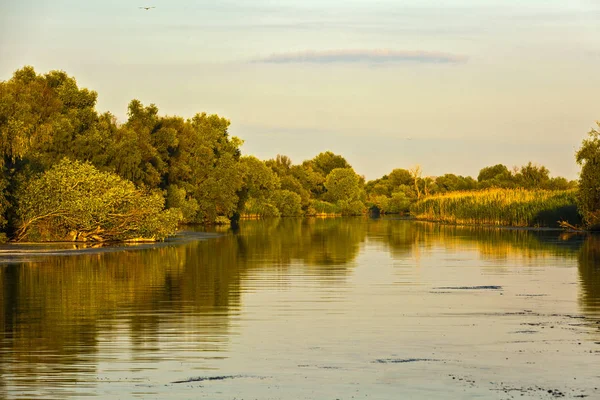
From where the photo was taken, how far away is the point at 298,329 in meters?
18.2

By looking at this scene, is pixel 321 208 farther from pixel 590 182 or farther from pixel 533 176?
pixel 590 182

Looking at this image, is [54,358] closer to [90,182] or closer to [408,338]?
[408,338]

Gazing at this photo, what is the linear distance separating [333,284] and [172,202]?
49265 mm

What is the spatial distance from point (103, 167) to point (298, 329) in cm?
4217

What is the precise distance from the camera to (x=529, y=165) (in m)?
115

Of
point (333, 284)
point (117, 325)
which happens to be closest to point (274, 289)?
point (333, 284)

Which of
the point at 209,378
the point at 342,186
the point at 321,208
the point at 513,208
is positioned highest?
the point at 342,186

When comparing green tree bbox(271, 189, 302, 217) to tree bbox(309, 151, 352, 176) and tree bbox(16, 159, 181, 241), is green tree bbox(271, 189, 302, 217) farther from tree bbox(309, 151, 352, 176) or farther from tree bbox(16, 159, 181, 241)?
tree bbox(16, 159, 181, 241)

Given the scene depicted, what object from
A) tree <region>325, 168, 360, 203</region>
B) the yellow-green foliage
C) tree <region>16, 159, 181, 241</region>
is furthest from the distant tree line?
tree <region>325, 168, 360, 203</region>

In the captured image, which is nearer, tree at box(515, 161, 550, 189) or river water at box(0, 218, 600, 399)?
river water at box(0, 218, 600, 399)

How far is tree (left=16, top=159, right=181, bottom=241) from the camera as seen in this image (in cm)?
4453

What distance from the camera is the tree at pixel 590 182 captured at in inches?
2399

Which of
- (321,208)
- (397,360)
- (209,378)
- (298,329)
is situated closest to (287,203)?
(321,208)

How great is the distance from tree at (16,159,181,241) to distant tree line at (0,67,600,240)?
51 mm
